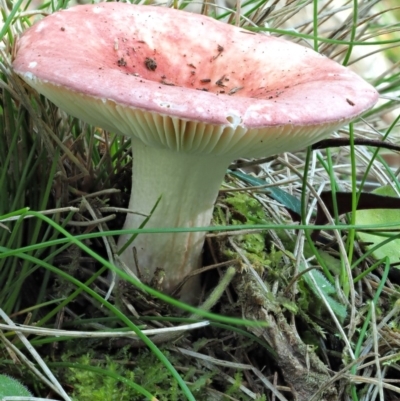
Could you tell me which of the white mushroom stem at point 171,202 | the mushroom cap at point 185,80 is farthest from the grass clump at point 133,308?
the mushroom cap at point 185,80

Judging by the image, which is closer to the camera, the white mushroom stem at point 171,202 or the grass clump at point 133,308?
the grass clump at point 133,308

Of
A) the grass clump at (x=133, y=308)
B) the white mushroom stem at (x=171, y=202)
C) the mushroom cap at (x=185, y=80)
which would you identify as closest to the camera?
the mushroom cap at (x=185, y=80)

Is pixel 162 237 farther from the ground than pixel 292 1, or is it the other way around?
pixel 292 1

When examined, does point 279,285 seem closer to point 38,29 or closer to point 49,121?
point 49,121

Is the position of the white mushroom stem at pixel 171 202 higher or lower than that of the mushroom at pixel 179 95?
lower

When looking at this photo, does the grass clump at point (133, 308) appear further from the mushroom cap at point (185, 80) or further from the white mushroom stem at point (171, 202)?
the mushroom cap at point (185, 80)

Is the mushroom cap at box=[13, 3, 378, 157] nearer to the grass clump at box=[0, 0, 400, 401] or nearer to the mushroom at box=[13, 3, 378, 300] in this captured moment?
the mushroom at box=[13, 3, 378, 300]

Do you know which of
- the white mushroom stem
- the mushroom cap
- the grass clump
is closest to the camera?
the mushroom cap

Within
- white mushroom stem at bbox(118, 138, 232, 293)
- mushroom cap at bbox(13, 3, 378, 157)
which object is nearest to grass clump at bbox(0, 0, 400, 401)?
white mushroom stem at bbox(118, 138, 232, 293)

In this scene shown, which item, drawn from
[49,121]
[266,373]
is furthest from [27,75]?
[266,373]
